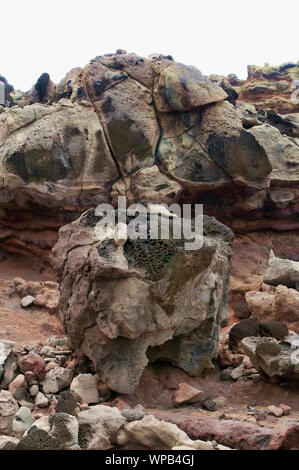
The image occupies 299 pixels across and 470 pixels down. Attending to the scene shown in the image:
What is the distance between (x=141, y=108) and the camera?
9445mm

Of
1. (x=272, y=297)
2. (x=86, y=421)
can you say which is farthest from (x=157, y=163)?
(x=86, y=421)

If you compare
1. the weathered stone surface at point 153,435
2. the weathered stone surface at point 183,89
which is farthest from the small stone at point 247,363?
the weathered stone surface at point 183,89

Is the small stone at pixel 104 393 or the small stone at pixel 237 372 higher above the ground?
the small stone at pixel 104 393

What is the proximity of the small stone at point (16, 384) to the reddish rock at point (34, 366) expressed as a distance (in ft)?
0.45

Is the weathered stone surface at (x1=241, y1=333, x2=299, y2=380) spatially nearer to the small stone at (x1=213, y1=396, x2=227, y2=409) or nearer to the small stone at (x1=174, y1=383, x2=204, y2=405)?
the small stone at (x1=213, y1=396, x2=227, y2=409)

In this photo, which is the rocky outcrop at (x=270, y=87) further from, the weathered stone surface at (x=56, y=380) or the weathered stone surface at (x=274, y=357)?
the weathered stone surface at (x=56, y=380)

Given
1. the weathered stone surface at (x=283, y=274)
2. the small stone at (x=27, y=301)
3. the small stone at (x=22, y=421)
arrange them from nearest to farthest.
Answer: the small stone at (x=22, y=421) → the small stone at (x=27, y=301) → the weathered stone surface at (x=283, y=274)

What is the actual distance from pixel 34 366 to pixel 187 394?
1455 mm

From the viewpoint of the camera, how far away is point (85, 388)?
4.34 m

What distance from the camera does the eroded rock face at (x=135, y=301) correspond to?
4.26 metres

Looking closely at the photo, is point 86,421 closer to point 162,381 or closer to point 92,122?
point 162,381

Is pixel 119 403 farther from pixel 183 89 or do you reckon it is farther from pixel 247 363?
pixel 183 89

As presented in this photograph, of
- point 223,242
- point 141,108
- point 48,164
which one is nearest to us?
point 223,242

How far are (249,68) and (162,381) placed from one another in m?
18.0
